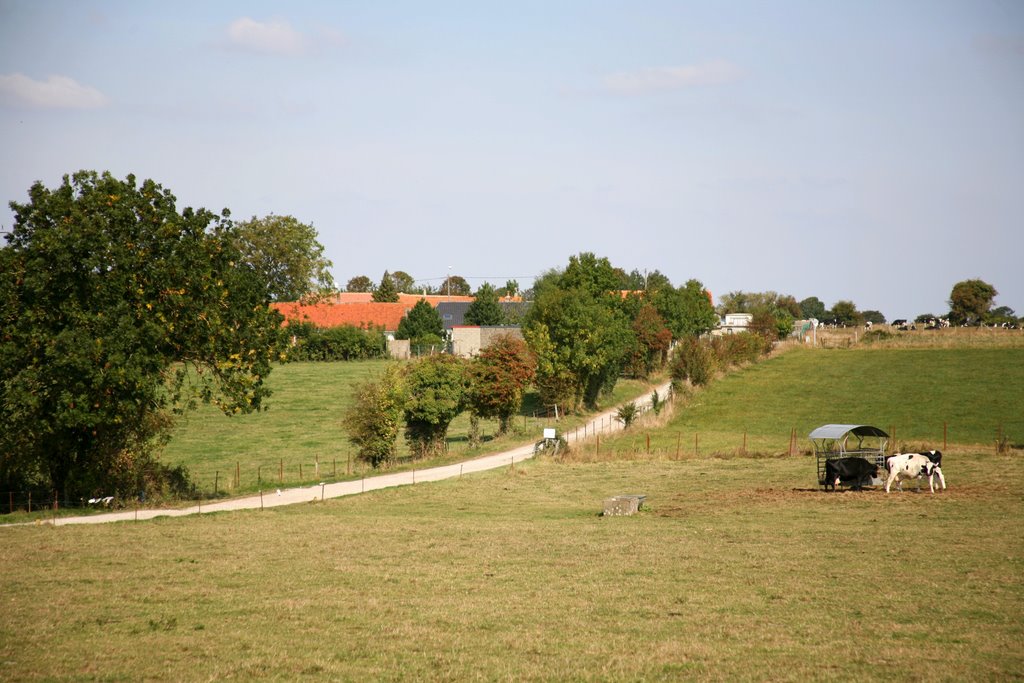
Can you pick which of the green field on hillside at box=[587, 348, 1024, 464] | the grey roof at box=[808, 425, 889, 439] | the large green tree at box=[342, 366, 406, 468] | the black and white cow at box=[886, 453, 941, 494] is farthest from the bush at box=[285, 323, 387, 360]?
the black and white cow at box=[886, 453, 941, 494]

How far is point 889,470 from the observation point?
3566 cm

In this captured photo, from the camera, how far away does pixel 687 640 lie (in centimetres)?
1598

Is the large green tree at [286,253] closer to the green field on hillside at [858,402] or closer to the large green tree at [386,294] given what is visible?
the green field on hillside at [858,402]

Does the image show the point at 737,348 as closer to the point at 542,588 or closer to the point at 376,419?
the point at 376,419

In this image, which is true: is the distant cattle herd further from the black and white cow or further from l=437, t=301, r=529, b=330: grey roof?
l=437, t=301, r=529, b=330: grey roof

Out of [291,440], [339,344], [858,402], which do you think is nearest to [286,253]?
[339,344]

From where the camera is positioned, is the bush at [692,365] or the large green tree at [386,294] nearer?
the bush at [692,365]

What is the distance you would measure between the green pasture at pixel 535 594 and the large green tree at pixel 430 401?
1812cm

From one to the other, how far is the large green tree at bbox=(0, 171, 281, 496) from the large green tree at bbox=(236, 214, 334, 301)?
202 ft

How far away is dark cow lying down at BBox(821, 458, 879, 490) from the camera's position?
3606 centimetres

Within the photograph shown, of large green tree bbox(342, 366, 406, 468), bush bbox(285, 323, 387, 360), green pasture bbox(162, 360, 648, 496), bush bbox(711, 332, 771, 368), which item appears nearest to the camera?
green pasture bbox(162, 360, 648, 496)

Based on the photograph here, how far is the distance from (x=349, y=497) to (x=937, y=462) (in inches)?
888

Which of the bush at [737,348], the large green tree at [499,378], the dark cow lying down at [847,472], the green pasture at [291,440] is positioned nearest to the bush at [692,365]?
the green pasture at [291,440]

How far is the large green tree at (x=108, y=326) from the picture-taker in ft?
112
